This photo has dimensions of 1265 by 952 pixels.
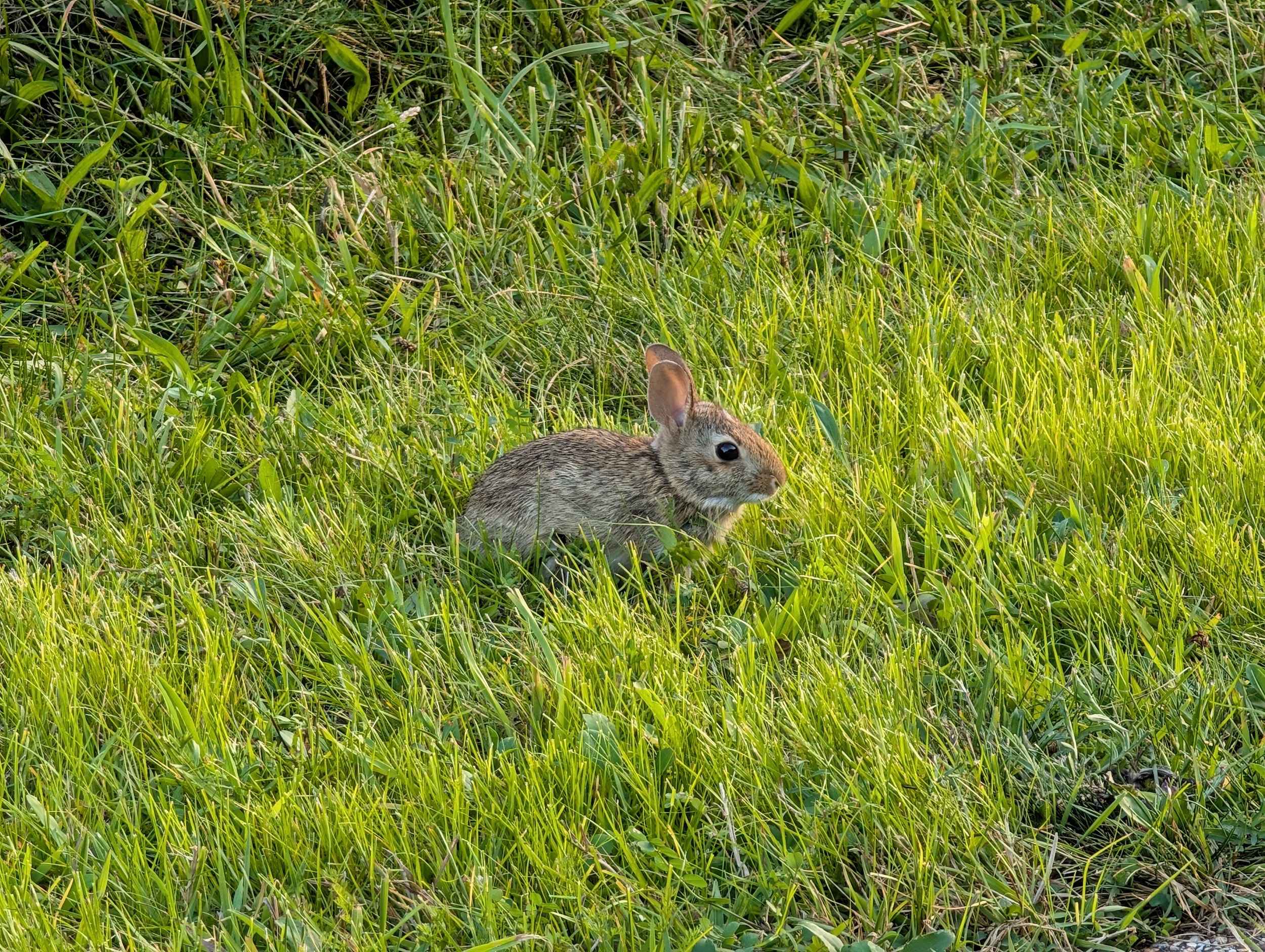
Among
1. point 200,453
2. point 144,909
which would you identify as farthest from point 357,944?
point 200,453

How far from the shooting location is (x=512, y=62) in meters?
6.63

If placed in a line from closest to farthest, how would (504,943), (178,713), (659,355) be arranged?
(504,943) < (178,713) < (659,355)

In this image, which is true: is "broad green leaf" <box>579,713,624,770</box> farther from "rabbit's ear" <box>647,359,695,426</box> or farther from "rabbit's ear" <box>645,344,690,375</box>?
"rabbit's ear" <box>645,344,690,375</box>

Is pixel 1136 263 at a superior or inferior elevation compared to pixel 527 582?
superior

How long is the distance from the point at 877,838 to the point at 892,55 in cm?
440

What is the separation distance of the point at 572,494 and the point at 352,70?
109 inches

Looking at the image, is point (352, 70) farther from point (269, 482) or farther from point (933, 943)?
point (933, 943)

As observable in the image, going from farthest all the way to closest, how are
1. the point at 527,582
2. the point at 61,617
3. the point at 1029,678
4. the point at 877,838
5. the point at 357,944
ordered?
the point at 527,582, the point at 61,617, the point at 1029,678, the point at 877,838, the point at 357,944

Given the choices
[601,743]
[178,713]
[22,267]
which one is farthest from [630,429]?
[22,267]

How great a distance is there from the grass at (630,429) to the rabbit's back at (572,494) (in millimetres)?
161

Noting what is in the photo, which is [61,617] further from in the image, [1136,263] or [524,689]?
[1136,263]

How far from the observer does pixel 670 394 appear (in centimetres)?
476

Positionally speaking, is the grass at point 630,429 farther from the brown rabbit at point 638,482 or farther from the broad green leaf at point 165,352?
the brown rabbit at point 638,482

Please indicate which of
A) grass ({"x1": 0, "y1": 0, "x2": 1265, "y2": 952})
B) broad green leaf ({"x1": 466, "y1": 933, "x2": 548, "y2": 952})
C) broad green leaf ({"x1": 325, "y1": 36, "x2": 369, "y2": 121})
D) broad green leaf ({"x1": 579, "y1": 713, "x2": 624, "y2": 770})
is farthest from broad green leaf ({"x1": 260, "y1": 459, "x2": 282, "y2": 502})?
broad green leaf ({"x1": 325, "y1": 36, "x2": 369, "y2": 121})
